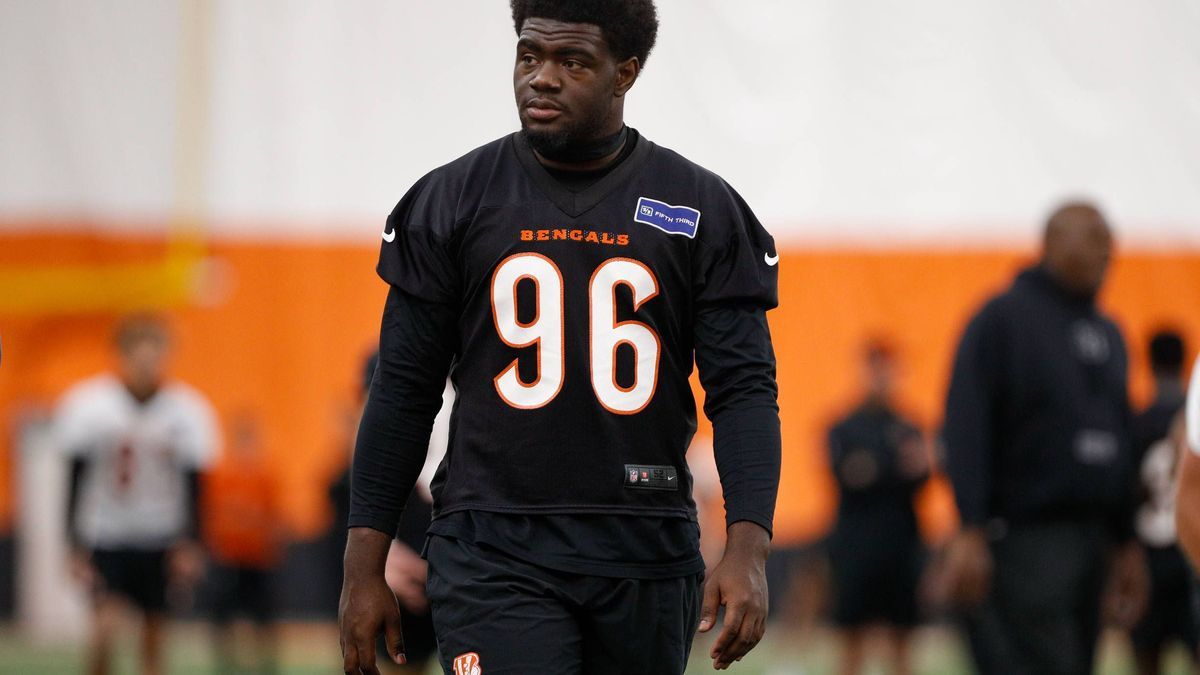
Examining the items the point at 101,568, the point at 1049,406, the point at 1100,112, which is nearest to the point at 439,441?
the point at 1049,406

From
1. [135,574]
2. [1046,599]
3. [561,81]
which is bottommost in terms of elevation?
[135,574]

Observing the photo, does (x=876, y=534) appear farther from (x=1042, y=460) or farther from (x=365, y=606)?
(x=365, y=606)

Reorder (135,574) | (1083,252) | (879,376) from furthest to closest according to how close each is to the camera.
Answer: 1. (879,376)
2. (135,574)
3. (1083,252)

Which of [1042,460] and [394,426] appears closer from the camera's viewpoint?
[394,426]

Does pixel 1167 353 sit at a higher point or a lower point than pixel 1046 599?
higher

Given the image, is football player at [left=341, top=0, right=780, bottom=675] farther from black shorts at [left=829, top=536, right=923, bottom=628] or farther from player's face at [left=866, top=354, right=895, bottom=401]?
player's face at [left=866, top=354, right=895, bottom=401]

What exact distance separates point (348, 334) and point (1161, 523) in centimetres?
1053

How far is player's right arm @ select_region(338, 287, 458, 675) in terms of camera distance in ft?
11.8

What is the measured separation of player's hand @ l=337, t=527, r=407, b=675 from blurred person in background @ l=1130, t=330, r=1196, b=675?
217 inches

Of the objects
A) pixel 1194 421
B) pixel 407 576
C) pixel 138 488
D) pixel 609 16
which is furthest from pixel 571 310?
pixel 138 488

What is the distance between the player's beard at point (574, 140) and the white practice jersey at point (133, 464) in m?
6.91

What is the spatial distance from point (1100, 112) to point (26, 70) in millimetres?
11369

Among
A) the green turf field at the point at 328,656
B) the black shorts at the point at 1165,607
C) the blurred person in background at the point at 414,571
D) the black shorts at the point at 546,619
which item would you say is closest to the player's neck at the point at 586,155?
the black shorts at the point at 546,619

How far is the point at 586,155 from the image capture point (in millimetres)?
3672
